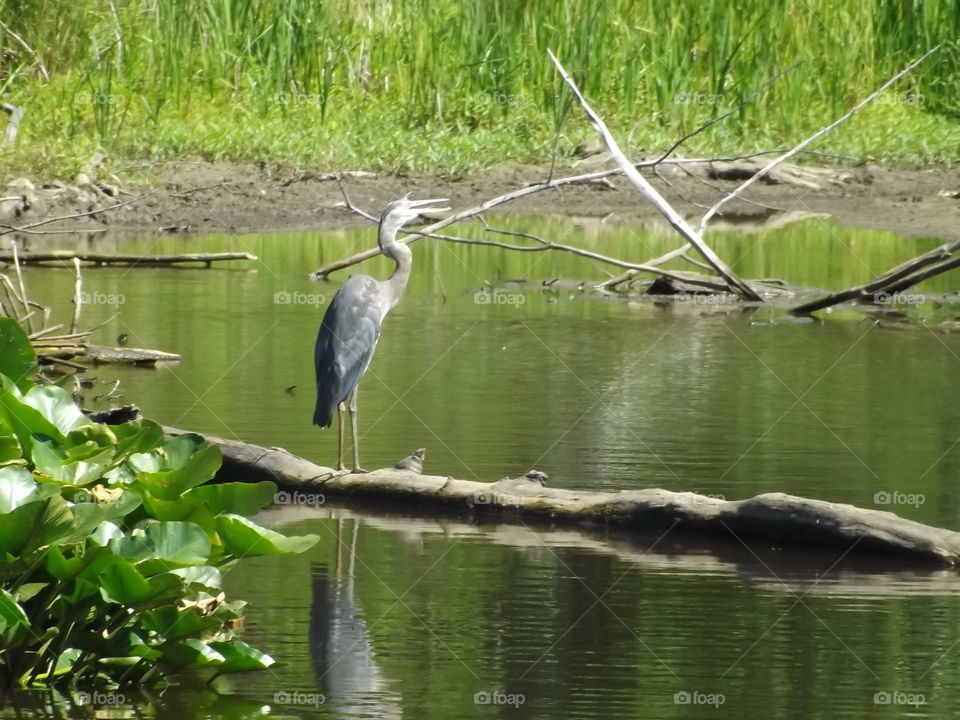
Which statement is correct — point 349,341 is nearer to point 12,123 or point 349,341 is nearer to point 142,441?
point 142,441

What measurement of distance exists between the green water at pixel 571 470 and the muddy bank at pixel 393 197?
84cm

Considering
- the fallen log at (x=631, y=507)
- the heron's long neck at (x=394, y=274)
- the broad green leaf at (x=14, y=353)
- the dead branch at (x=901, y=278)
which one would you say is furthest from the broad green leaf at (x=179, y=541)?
the dead branch at (x=901, y=278)

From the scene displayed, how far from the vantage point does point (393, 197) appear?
18578 millimetres

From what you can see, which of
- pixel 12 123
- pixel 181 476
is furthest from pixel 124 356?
pixel 12 123

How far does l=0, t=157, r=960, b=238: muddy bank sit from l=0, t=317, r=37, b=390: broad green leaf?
10.7 m

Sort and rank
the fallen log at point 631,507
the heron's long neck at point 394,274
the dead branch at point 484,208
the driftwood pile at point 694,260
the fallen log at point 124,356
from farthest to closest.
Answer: the driftwood pile at point 694,260 → the dead branch at point 484,208 → the fallen log at point 124,356 → the heron's long neck at point 394,274 → the fallen log at point 631,507

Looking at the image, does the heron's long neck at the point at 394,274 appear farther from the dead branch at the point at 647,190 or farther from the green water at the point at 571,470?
the dead branch at the point at 647,190

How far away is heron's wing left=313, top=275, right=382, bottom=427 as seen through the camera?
29.2ft

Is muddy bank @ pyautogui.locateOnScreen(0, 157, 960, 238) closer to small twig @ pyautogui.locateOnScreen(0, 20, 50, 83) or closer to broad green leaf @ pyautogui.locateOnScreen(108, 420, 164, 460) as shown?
small twig @ pyautogui.locateOnScreen(0, 20, 50, 83)

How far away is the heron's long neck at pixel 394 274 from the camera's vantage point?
951 centimetres

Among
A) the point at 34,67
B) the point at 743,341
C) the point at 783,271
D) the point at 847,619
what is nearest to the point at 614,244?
the point at 783,271

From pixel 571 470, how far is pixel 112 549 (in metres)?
3.68

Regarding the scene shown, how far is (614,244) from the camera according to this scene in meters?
17.6

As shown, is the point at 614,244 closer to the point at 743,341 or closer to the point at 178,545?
the point at 743,341
